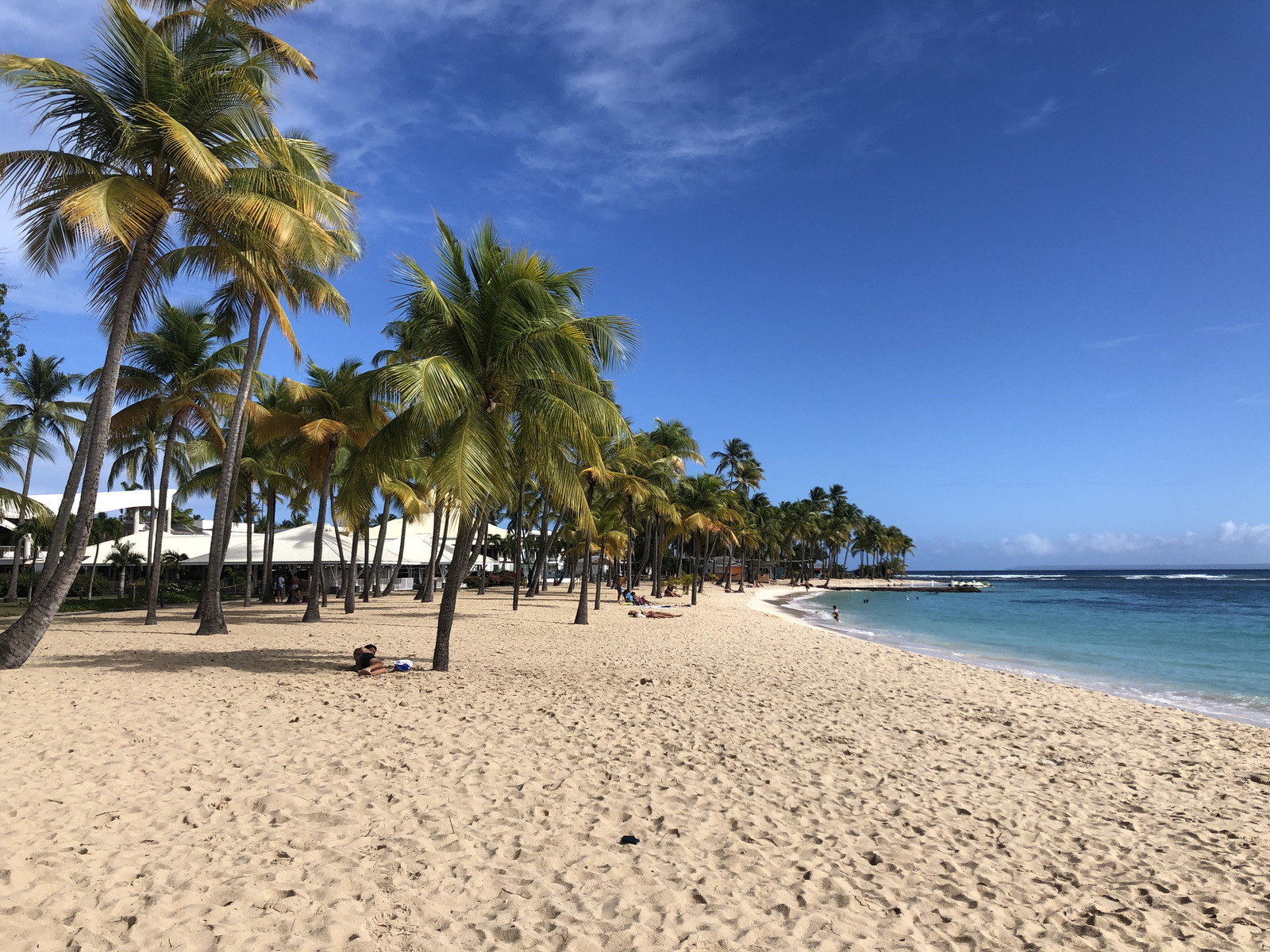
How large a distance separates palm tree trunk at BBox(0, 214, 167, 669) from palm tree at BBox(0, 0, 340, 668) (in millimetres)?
17

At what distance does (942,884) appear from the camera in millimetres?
4105

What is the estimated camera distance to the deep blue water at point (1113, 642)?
14.1m

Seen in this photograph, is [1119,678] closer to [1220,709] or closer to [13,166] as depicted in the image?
[1220,709]

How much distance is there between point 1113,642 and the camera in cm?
2431

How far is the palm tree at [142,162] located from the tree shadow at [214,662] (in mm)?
990

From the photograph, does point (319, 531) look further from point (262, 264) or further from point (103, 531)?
point (103, 531)

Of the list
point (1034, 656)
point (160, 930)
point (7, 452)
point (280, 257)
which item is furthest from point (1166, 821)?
point (7, 452)

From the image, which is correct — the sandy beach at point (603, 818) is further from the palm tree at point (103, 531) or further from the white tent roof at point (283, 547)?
the palm tree at point (103, 531)

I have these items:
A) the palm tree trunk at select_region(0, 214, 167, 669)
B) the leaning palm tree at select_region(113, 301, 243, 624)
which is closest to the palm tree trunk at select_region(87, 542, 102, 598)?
the leaning palm tree at select_region(113, 301, 243, 624)

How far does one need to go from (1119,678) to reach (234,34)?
21060mm

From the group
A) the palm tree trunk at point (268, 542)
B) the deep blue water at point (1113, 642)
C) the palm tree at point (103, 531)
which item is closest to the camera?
the deep blue water at point (1113, 642)

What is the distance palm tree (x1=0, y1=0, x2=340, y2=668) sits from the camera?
9102 millimetres

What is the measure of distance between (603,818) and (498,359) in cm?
713

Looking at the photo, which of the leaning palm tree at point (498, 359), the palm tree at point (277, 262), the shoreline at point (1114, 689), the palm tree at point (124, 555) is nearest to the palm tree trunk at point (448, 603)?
the leaning palm tree at point (498, 359)
